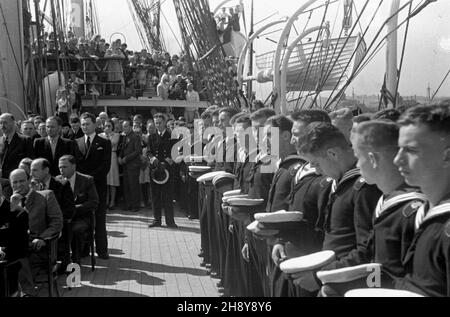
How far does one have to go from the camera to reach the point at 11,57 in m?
12.8

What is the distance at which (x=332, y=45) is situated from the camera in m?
11.1

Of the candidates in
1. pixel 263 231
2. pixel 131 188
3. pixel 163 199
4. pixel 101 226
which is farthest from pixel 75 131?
pixel 263 231

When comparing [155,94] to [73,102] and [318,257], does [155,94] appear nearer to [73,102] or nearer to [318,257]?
[73,102]

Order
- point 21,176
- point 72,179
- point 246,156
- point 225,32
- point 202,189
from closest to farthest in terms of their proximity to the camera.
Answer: point 246,156
point 21,176
point 72,179
point 202,189
point 225,32

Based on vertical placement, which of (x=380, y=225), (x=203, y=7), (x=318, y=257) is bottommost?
(x=318, y=257)

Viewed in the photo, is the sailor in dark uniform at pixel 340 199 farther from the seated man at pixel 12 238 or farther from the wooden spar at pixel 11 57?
the wooden spar at pixel 11 57

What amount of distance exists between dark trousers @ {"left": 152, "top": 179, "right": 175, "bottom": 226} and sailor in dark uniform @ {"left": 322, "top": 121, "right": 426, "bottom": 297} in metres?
6.37

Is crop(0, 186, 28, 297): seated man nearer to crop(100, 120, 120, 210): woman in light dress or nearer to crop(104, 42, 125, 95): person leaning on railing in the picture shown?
crop(100, 120, 120, 210): woman in light dress

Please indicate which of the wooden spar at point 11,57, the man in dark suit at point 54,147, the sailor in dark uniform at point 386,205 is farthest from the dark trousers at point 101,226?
the wooden spar at point 11,57

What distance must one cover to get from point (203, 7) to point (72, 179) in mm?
6286

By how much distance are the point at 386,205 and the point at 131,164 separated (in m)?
8.17

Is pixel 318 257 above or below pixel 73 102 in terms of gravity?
below

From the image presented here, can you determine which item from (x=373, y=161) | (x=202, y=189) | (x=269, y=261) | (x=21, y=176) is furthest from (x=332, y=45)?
(x=373, y=161)

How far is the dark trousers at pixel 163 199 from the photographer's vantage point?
8.84 meters
